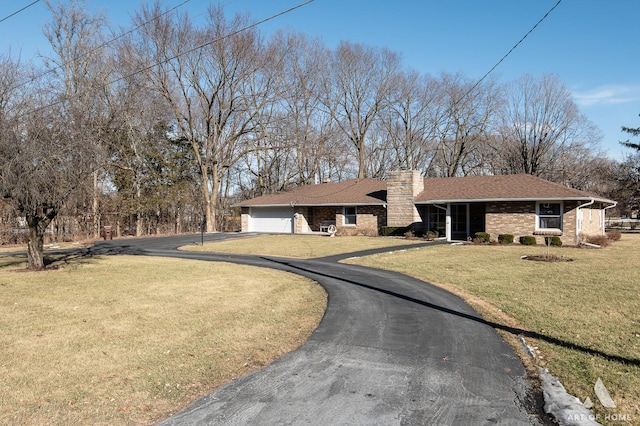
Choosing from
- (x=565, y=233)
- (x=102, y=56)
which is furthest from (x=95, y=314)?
(x=102, y=56)

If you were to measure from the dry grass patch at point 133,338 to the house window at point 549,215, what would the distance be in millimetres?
16026

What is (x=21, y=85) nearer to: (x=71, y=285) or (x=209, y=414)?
(x=71, y=285)

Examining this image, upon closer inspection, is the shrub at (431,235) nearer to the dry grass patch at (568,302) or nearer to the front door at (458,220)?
the front door at (458,220)

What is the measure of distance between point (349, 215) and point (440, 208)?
682 cm

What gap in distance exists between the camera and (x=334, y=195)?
3091cm

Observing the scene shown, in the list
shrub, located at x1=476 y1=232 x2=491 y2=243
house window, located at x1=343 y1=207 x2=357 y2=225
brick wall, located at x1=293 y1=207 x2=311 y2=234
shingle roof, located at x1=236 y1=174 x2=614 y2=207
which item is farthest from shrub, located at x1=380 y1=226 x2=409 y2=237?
brick wall, located at x1=293 y1=207 x2=311 y2=234

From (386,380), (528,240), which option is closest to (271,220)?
(528,240)

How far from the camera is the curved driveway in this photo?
376 cm

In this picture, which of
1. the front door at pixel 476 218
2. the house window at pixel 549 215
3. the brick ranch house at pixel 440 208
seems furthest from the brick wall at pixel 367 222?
the house window at pixel 549 215

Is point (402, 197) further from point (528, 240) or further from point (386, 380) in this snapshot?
point (386, 380)

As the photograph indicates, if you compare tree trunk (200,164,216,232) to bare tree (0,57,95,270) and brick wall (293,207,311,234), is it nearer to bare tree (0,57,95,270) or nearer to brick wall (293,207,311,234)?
brick wall (293,207,311,234)

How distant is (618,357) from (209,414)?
487 centimetres

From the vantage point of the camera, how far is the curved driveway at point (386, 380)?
3756 millimetres

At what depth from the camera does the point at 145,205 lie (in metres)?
31.6
